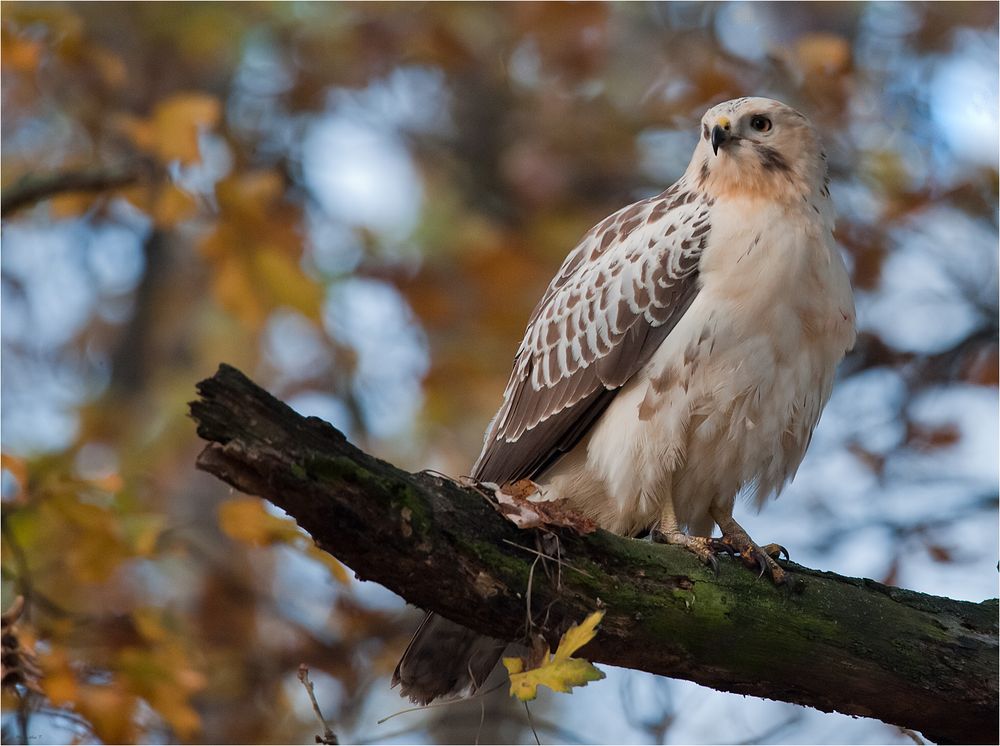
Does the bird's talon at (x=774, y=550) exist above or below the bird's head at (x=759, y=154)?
below

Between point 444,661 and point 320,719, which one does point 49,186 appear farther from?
point 320,719

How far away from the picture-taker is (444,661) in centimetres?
483

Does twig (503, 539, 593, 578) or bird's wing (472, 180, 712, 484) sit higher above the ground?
bird's wing (472, 180, 712, 484)

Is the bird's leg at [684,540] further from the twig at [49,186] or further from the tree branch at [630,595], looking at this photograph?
the twig at [49,186]

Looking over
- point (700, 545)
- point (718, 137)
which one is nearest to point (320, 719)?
point (700, 545)

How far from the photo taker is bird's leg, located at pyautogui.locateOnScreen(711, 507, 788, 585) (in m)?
4.29

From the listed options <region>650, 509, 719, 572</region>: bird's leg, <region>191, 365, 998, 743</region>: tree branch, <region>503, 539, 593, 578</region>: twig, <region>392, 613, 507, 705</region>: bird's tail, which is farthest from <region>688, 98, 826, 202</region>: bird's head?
<region>392, 613, 507, 705</region>: bird's tail

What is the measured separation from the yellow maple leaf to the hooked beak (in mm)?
2398

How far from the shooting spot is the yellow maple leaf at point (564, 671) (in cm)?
349

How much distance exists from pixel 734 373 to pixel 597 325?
72 cm

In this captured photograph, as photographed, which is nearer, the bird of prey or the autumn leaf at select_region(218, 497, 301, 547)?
the bird of prey

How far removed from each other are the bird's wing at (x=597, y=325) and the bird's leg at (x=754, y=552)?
0.80 meters

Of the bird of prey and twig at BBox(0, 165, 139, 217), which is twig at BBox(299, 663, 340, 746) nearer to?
the bird of prey

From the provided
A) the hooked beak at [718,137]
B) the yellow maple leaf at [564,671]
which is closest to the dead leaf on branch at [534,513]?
the yellow maple leaf at [564,671]
